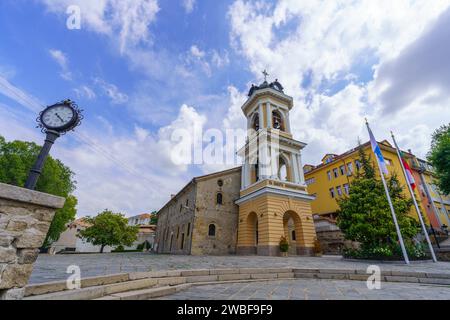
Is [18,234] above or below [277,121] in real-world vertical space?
below

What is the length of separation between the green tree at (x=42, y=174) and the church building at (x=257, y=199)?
13539 millimetres

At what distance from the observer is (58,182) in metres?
22.3

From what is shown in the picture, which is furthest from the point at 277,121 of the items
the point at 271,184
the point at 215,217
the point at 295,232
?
the point at 215,217

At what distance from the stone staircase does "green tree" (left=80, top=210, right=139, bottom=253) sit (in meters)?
27.6

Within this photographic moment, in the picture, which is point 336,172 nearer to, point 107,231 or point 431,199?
point 431,199

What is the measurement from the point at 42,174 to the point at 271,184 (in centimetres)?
2286

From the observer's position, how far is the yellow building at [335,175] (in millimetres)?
23594

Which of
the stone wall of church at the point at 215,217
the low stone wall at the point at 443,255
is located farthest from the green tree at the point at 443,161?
the stone wall of church at the point at 215,217

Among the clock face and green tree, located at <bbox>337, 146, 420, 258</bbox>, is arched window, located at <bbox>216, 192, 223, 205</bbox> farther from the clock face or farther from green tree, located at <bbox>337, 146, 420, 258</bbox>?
the clock face

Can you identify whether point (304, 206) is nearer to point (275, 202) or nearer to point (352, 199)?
point (275, 202)

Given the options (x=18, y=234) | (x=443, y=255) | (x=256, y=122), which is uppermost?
Result: (x=256, y=122)

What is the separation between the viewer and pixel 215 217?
1852cm

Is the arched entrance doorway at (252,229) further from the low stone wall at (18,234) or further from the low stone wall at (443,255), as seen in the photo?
the low stone wall at (18,234)

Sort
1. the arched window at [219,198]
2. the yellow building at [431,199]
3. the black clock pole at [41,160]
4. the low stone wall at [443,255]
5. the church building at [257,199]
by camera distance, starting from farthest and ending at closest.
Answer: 1. the yellow building at [431,199]
2. the arched window at [219,198]
3. the church building at [257,199]
4. the low stone wall at [443,255]
5. the black clock pole at [41,160]
